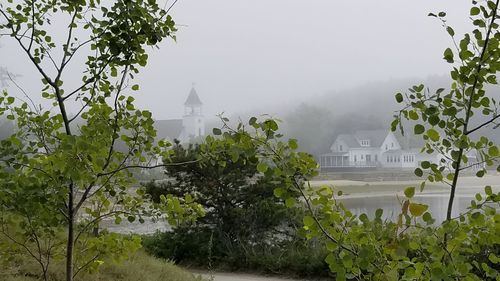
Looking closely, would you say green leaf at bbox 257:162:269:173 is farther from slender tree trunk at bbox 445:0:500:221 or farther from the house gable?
the house gable

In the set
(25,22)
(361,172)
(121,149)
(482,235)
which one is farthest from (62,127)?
(361,172)

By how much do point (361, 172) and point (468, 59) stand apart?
38.6m

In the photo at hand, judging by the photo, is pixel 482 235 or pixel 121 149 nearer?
pixel 482 235

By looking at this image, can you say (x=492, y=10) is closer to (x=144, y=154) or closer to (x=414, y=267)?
(x=414, y=267)

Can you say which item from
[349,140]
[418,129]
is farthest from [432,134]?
[349,140]

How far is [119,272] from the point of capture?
16.7ft

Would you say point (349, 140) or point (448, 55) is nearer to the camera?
point (448, 55)

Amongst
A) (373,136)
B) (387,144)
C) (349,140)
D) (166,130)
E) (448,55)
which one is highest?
(373,136)

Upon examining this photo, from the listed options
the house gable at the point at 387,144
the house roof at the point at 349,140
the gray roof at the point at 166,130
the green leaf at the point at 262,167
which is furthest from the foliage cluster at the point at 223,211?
the house gable at the point at 387,144

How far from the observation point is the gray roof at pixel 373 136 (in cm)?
4647

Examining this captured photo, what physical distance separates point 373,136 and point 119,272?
44389mm

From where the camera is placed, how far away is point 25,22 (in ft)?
7.22

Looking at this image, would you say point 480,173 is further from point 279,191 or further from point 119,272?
point 119,272

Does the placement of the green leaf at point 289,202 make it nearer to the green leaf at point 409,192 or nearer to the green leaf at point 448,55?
the green leaf at point 409,192
